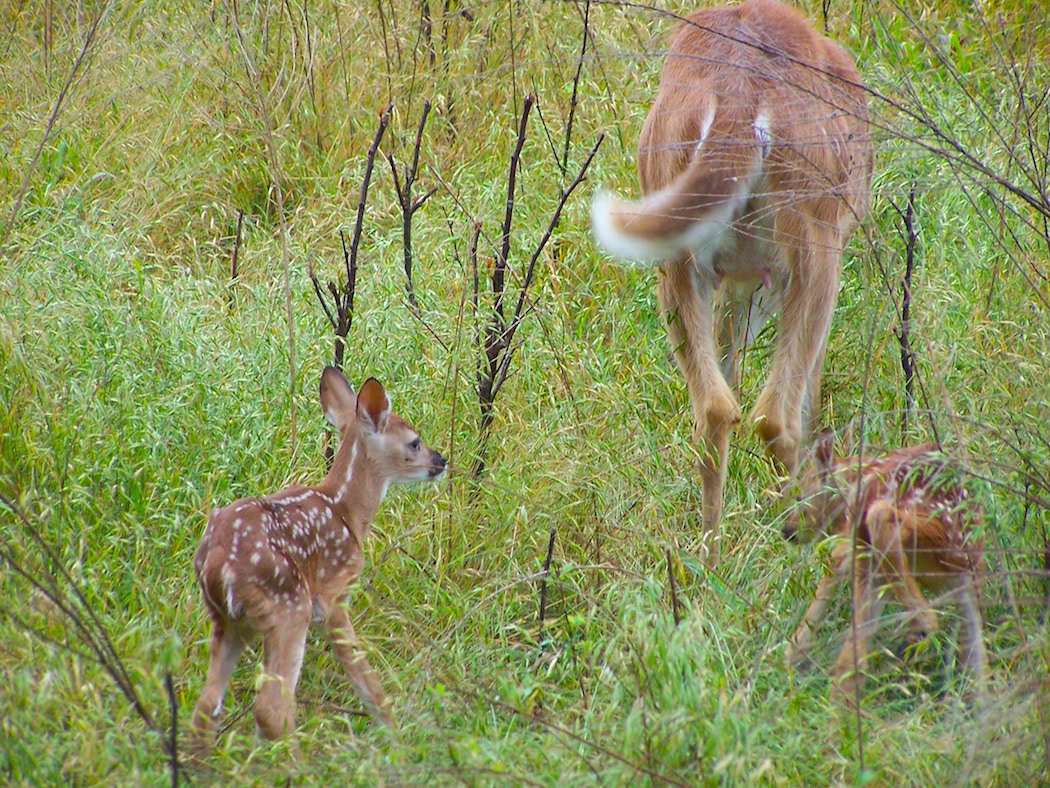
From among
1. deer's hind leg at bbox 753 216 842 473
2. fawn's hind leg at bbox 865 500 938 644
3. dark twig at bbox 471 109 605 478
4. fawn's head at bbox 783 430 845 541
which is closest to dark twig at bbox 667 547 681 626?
fawn's head at bbox 783 430 845 541

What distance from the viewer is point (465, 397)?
17.3ft

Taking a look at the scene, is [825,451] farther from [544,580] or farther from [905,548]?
[544,580]

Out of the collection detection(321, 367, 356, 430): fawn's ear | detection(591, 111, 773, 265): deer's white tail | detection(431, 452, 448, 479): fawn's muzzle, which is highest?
detection(591, 111, 773, 265): deer's white tail

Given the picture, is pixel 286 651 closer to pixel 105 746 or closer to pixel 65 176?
pixel 105 746

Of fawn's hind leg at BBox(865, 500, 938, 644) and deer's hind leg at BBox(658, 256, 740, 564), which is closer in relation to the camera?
fawn's hind leg at BBox(865, 500, 938, 644)

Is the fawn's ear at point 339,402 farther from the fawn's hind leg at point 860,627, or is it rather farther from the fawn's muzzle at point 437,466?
the fawn's hind leg at point 860,627

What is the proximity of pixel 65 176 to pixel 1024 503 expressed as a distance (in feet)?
15.2

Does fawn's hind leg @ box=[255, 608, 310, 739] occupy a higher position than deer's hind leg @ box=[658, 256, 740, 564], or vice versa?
deer's hind leg @ box=[658, 256, 740, 564]

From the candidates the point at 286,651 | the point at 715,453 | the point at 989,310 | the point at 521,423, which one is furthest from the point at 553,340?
the point at 286,651

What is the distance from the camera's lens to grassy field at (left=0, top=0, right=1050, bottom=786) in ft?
11.7

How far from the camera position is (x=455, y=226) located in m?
6.30

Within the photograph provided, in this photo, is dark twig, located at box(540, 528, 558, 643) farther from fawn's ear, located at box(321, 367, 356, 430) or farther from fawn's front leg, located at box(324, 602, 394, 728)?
fawn's ear, located at box(321, 367, 356, 430)

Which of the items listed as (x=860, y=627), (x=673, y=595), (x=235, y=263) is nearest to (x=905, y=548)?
(x=860, y=627)

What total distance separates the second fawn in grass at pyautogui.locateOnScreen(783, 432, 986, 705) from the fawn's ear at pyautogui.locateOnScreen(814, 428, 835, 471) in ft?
0.04
